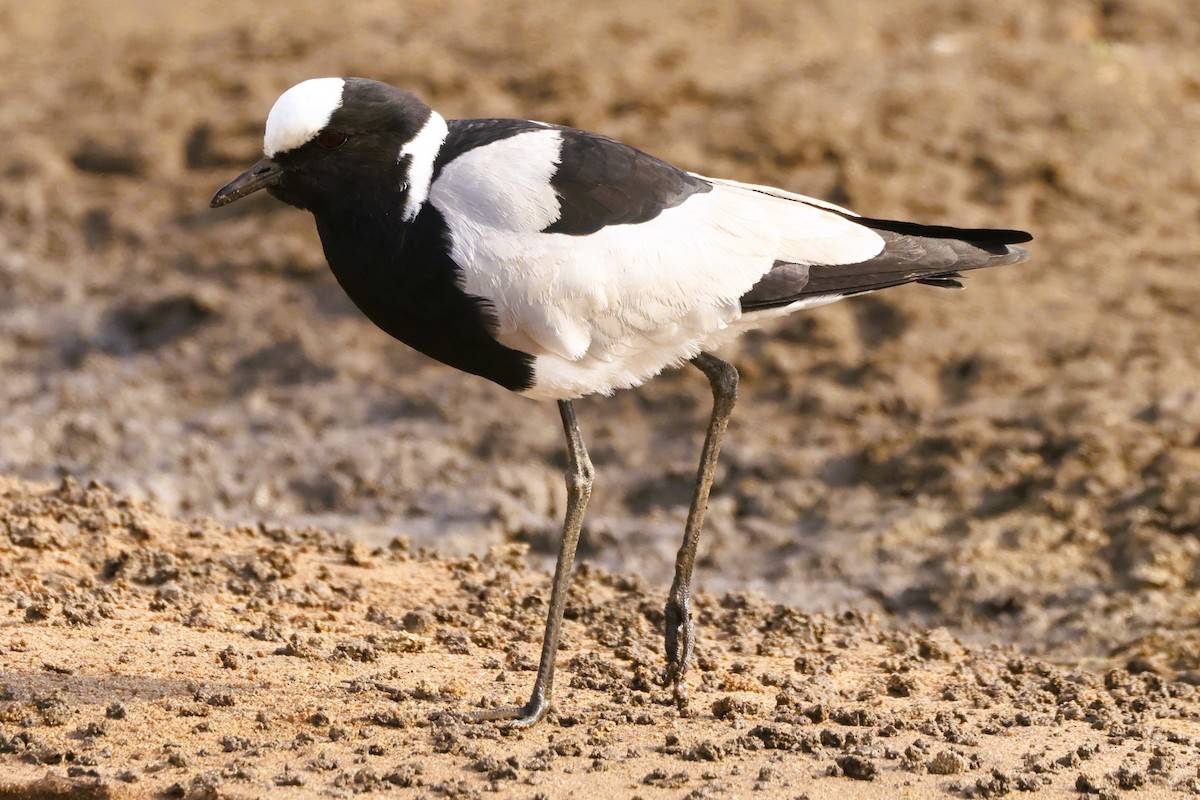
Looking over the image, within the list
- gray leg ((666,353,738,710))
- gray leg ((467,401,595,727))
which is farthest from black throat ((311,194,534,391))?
gray leg ((666,353,738,710))

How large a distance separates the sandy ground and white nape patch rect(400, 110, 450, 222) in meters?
1.59

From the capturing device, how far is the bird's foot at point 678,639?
5.10 meters

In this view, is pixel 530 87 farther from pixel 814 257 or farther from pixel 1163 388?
pixel 814 257

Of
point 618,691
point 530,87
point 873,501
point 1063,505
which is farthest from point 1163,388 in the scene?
point 530,87

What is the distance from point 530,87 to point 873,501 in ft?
14.2

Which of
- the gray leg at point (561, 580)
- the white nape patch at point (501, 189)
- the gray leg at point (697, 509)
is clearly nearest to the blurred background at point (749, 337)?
the gray leg at point (697, 509)

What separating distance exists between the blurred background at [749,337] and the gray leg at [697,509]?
62.3 inches

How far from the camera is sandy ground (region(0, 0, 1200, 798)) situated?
466cm

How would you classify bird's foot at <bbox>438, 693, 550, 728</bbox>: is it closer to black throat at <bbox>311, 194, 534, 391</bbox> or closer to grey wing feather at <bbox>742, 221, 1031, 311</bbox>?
black throat at <bbox>311, 194, 534, 391</bbox>

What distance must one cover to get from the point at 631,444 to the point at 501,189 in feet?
11.6

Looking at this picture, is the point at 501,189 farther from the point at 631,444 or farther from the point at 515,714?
the point at 631,444

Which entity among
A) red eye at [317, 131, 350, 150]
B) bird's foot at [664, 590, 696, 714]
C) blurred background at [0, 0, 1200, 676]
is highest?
blurred background at [0, 0, 1200, 676]

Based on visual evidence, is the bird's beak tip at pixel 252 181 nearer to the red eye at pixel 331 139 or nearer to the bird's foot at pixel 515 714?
the red eye at pixel 331 139

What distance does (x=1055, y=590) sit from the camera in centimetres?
646
